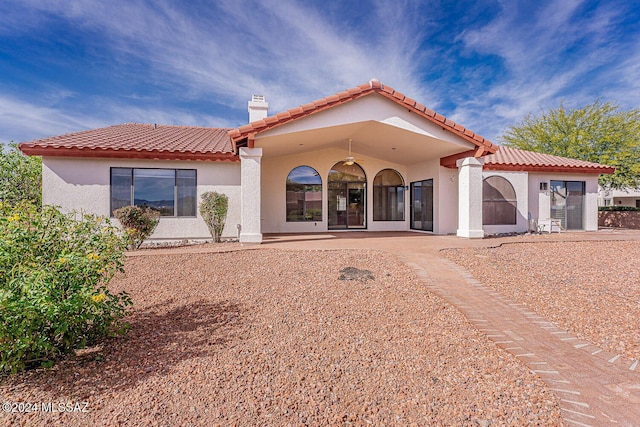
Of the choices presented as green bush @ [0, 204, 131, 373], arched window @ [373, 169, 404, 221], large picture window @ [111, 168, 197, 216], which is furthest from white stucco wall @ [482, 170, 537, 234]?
green bush @ [0, 204, 131, 373]

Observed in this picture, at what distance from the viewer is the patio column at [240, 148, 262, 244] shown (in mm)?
9211

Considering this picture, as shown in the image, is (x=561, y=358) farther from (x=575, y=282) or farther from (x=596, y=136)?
(x=596, y=136)

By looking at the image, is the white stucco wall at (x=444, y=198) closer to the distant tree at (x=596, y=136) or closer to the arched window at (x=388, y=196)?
the arched window at (x=388, y=196)

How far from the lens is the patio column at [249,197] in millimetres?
9211

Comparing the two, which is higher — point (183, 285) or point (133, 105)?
point (133, 105)

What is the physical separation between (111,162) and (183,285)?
7106 millimetres

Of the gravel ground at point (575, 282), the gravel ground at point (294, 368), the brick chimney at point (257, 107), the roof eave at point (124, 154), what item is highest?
the brick chimney at point (257, 107)

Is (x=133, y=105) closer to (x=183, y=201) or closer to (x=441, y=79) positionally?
(x=183, y=201)

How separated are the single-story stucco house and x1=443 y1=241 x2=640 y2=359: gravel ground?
113 inches

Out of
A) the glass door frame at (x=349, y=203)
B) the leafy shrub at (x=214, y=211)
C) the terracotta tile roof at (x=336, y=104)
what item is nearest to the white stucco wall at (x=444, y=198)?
the terracotta tile roof at (x=336, y=104)

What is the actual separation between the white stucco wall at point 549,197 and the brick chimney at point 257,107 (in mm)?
13275

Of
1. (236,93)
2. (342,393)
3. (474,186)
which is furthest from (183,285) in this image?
(236,93)

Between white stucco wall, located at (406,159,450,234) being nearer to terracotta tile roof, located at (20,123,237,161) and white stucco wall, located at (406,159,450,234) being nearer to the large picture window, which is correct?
terracotta tile roof, located at (20,123,237,161)

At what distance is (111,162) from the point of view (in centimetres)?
1028
